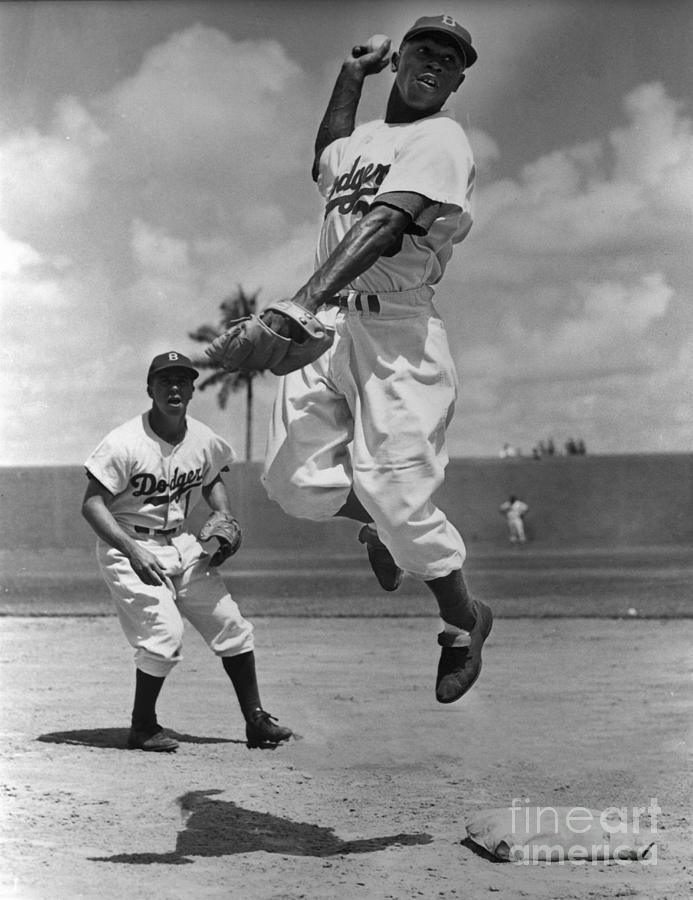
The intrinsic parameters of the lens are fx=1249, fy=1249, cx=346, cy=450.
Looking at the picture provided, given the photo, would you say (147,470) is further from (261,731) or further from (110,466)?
(261,731)

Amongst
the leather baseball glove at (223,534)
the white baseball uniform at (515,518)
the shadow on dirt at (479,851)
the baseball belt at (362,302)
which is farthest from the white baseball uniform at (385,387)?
the white baseball uniform at (515,518)

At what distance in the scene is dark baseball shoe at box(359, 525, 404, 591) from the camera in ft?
12.5

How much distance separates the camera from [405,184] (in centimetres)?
316

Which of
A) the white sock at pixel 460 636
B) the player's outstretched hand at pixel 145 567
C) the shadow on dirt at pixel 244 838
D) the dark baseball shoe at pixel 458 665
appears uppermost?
the player's outstretched hand at pixel 145 567

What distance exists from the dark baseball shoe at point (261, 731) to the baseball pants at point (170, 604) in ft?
1.04

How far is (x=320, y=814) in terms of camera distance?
15.1 feet

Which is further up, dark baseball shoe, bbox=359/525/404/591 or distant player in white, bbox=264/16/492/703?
distant player in white, bbox=264/16/492/703

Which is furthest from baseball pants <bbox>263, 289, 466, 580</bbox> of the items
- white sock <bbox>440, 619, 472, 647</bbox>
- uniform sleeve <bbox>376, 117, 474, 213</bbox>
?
uniform sleeve <bbox>376, 117, 474, 213</bbox>

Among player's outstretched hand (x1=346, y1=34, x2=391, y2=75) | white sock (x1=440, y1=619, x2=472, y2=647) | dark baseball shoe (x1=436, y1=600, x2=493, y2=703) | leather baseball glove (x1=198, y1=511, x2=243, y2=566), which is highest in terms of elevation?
player's outstretched hand (x1=346, y1=34, x2=391, y2=75)

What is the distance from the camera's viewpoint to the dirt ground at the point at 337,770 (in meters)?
3.86

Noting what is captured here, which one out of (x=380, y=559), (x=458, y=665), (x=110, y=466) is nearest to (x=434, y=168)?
(x=380, y=559)

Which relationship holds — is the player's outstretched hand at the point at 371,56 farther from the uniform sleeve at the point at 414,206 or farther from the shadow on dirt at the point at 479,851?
the shadow on dirt at the point at 479,851

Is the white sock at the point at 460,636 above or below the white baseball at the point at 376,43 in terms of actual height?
below

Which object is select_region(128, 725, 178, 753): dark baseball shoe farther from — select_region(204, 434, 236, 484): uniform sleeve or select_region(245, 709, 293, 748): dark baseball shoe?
select_region(204, 434, 236, 484): uniform sleeve
